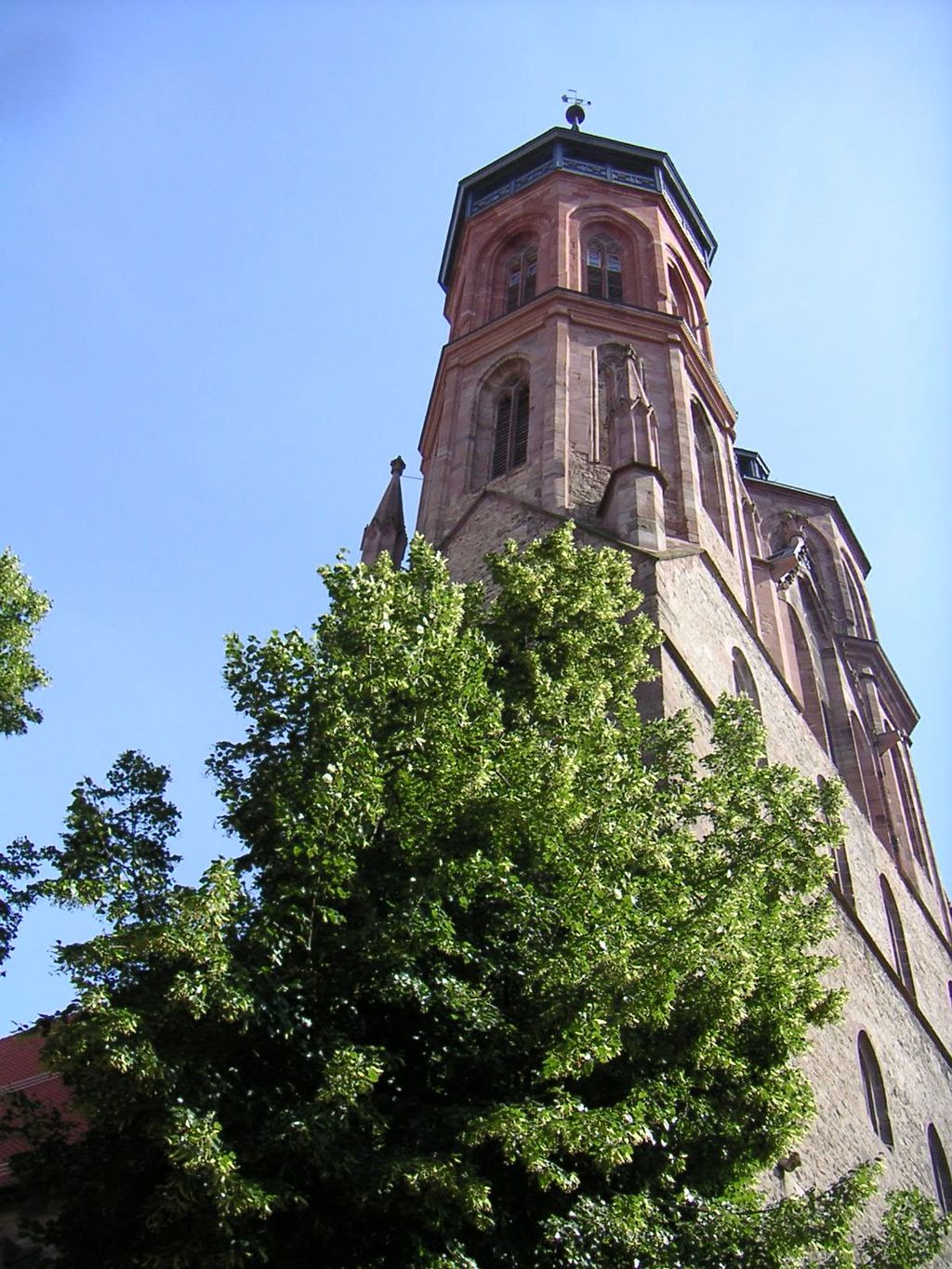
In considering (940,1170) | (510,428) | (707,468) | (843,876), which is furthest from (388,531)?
(940,1170)

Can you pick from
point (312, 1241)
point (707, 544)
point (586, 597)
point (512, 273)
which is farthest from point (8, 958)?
point (512, 273)

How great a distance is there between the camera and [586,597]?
1215 centimetres

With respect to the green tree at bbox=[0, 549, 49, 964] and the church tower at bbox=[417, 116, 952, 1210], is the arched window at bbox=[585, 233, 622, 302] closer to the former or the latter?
the church tower at bbox=[417, 116, 952, 1210]

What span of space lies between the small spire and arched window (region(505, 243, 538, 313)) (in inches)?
167

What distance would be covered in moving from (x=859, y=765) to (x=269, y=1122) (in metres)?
17.2

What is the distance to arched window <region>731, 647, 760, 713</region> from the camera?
17.9 m

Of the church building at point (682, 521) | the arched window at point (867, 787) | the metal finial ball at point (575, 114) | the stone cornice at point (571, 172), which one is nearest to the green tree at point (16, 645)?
the church building at point (682, 521)

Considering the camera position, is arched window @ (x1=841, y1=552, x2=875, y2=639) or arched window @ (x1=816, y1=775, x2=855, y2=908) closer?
arched window @ (x1=816, y1=775, x2=855, y2=908)

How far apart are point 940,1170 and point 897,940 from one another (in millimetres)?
3994

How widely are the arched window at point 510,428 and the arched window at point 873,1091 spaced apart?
9297mm

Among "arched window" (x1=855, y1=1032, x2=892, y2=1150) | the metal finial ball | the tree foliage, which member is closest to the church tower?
"arched window" (x1=855, y1=1032, x2=892, y2=1150)

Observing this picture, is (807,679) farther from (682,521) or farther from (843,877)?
(682,521)

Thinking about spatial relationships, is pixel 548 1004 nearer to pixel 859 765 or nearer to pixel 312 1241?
pixel 312 1241

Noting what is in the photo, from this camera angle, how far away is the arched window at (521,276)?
2491cm
